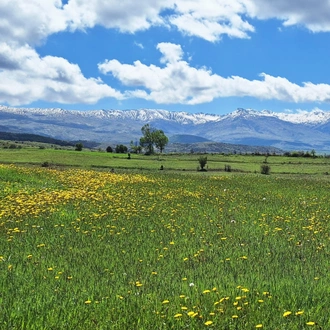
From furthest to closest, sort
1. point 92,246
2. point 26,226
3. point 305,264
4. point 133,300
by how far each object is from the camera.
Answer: point 26,226, point 92,246, point 305,264, point 133,300

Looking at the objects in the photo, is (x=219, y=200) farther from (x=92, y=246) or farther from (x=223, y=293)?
(x=223, y=293)

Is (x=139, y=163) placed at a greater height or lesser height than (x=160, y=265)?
greater

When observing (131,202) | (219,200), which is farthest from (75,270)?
(219,200)

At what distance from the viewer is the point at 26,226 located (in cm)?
1389

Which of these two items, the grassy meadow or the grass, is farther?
the grass

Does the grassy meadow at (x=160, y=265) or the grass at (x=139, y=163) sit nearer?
the grassy meadow at (x=160, y=265)

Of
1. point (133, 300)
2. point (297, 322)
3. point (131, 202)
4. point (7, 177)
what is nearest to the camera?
point (297, 322)

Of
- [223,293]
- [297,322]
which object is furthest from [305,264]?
[297,322]

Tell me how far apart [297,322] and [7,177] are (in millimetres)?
26571

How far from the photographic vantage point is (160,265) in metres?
9.88

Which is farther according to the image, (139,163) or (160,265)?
(139,163)

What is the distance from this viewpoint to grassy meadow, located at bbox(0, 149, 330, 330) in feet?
21.3

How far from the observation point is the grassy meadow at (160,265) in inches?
256

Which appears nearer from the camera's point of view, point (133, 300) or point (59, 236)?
point (133, 300)
